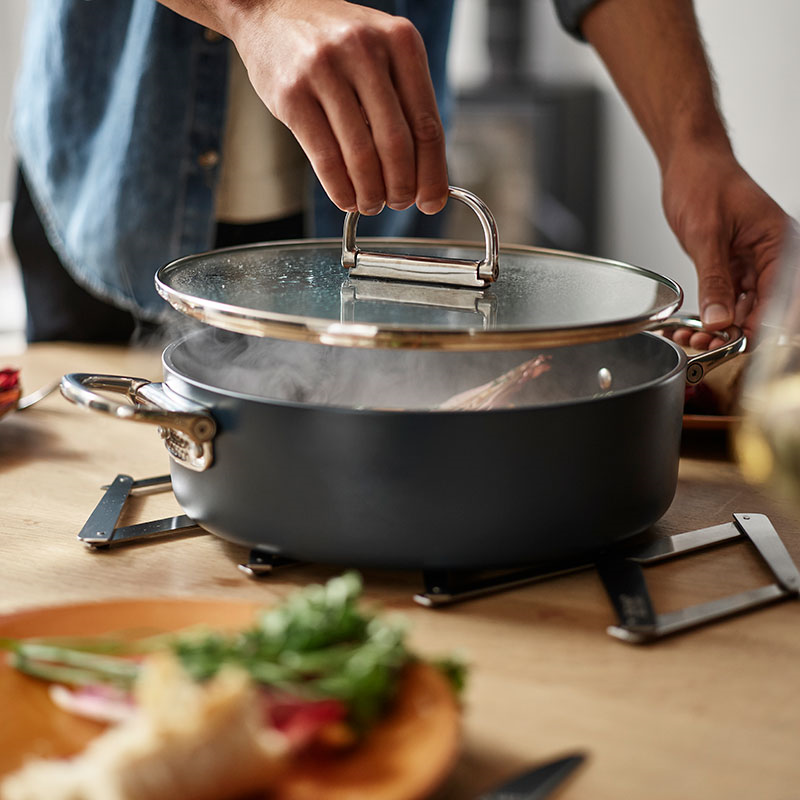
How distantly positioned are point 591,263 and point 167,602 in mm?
567

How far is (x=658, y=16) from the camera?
137 centimetres

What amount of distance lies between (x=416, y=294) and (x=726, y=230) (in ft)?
1.64

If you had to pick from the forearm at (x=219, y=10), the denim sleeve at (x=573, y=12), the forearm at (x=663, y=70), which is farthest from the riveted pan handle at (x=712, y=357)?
the denim sleeve at (x=573, y=12)

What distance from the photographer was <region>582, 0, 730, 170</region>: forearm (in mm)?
1298

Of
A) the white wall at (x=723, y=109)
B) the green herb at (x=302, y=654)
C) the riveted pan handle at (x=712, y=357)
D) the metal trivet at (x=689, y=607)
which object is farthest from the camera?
the white wall at (x=723, y=109)

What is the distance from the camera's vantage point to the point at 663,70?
53.3 inches

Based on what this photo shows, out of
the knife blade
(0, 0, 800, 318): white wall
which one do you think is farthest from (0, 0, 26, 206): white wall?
the knife blade

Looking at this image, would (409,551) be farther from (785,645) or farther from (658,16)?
(658,16)

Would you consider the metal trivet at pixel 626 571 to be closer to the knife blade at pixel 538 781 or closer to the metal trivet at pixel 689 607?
the metal trivet at pixel 689 607

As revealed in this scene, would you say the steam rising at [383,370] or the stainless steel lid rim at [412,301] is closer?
the stainless steel lid rim at [412,301]

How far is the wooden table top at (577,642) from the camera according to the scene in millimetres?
553

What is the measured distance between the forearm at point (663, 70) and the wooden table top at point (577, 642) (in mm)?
480

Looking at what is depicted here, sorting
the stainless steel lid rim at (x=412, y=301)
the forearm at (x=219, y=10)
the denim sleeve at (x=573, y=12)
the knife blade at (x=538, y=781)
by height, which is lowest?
the knife blade at (x=538, y=781)

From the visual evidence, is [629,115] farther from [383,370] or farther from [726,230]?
[383,370]
